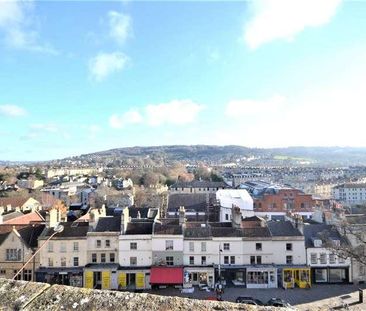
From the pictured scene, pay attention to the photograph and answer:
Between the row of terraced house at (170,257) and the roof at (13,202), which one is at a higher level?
the roof at (13,202)

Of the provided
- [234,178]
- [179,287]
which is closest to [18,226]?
[179,287]

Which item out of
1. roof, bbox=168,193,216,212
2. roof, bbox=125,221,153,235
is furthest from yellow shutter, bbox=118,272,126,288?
roof, bbox=168,193,216,212

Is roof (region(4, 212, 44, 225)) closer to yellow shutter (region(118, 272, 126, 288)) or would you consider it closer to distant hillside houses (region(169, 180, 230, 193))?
yellow shutter (region(118, 272, 126, 288))

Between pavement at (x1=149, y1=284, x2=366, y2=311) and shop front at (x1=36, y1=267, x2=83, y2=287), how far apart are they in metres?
7.77

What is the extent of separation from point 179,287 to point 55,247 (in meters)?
12.9

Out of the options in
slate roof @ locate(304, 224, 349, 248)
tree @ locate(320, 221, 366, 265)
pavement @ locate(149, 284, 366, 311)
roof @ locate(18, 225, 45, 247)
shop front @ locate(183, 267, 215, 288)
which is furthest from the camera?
slate roof @ locate(304, 224, 349, 248)

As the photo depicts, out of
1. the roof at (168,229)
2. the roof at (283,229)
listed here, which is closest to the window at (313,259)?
the roof at (283,229)

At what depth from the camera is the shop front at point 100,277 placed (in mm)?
37438

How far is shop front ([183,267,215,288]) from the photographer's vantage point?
3781 cm

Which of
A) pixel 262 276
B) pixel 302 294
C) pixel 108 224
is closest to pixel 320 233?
pixel 302 294

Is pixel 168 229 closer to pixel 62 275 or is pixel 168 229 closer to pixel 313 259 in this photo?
pixel 62 275

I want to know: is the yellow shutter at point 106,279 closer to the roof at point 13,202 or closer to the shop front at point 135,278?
the shop front at point 135,278

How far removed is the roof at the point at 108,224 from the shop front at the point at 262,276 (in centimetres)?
1384

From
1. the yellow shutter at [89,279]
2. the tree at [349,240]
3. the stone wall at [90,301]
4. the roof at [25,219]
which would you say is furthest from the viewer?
the roof at [25,219]
